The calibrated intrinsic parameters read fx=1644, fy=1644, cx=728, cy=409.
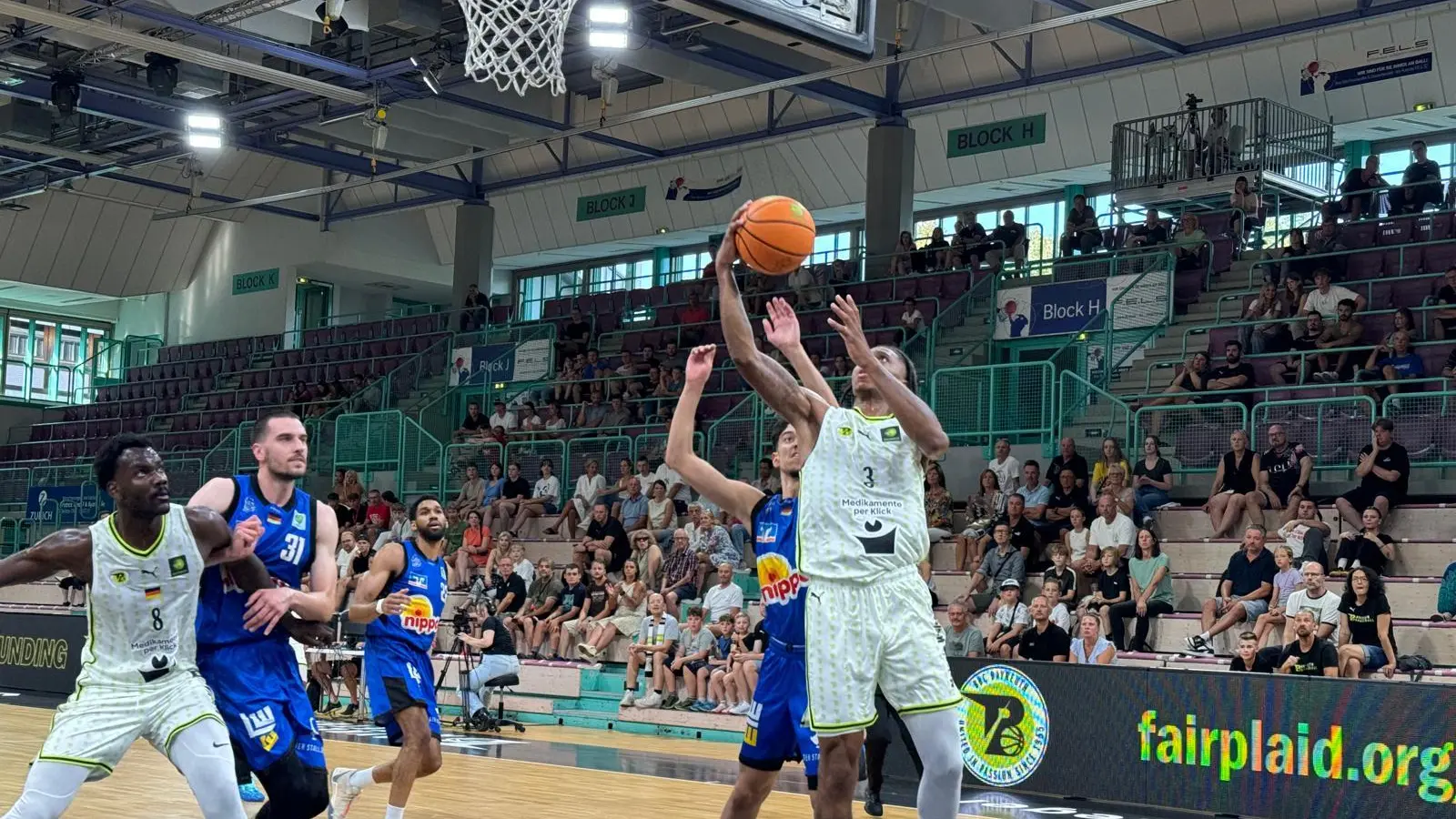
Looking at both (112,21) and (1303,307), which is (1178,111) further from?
(112,21)

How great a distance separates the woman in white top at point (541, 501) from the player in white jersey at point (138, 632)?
1631cm

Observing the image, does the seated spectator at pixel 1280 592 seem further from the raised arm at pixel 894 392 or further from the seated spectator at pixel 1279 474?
the raised arm at pixel 894 392

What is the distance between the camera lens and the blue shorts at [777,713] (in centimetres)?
641

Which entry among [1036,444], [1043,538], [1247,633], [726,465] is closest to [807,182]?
[726,465]

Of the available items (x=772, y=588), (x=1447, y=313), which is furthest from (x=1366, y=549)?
(x=772, y=588)

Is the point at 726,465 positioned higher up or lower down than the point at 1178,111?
lower down

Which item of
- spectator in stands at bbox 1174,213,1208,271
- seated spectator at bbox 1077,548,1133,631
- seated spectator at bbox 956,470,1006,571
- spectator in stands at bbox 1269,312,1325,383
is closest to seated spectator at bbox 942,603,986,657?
seated spectator at bbox 1077,548,1133,631

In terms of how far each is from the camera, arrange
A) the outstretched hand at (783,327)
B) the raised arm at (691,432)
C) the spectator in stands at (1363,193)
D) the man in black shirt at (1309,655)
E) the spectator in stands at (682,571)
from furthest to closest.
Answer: the spectator in stands at (1363,193) < the spectator in stands at (682,571) < the man in black shirt at (1309,655) < the raised arm at (691,432) < the outstretched hand at (783,327)

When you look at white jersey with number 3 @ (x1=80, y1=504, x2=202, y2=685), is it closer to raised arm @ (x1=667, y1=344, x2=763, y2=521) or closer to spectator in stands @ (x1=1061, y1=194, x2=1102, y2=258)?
raised arm @ (x1=667, y1=344, x2=763, y2=521)

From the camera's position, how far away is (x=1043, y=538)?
16500mm

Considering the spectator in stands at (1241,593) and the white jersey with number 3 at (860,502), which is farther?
the spectator in stands at (1241,593)

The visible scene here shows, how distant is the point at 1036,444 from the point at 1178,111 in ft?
24.2

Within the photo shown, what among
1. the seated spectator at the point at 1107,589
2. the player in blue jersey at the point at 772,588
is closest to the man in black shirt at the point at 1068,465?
the seated spectator at the point at 1107,589

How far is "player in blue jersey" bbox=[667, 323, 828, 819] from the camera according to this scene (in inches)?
248
